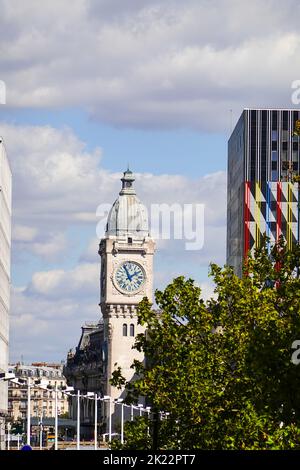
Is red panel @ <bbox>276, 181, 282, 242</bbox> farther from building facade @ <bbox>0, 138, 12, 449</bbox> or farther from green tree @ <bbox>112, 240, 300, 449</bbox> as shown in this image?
green tree @ <bbox>112, 240, 300, 449</bbox>

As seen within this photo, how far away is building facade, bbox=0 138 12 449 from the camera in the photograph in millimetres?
156250

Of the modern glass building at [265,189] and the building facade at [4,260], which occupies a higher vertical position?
the modern glass building at [265,189]

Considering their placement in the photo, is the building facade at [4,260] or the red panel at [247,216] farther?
the red panel at [247,216]

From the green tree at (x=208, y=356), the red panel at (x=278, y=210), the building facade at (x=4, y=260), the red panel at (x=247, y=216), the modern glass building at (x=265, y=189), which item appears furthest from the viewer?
the red panel at (x=278, y=210)

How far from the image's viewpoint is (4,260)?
538 ft

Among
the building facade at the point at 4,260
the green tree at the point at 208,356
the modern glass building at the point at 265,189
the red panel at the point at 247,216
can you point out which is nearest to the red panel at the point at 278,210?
the modern glass building at the point at 265,189

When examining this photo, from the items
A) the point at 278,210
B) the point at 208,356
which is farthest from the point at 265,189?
the point at 208,356

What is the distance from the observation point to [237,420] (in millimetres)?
65500

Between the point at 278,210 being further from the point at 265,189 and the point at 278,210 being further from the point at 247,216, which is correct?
the point at 247,216

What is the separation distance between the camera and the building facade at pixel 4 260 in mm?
156250

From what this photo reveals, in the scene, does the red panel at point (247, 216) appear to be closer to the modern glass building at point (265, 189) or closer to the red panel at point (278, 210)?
the modern glass building at point (265, 189)
